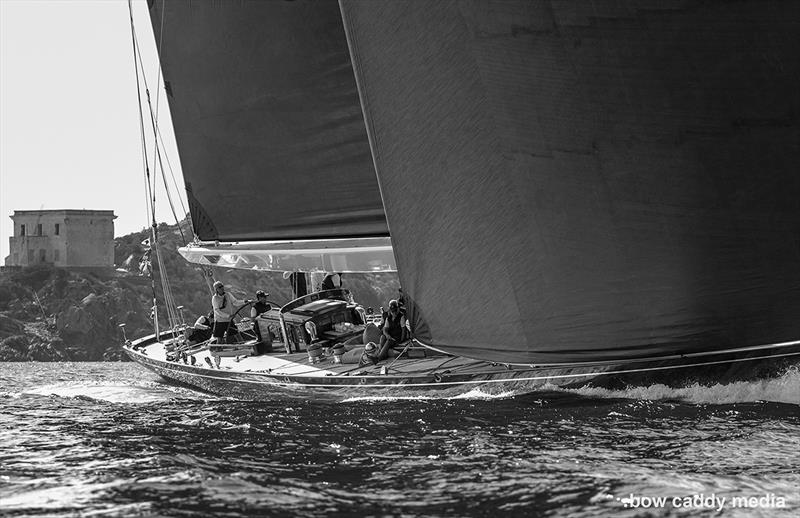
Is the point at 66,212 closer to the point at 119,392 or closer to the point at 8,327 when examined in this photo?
the point at 8,327

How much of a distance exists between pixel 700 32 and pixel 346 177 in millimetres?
7473

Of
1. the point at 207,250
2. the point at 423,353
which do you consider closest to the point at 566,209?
the point at 423,353

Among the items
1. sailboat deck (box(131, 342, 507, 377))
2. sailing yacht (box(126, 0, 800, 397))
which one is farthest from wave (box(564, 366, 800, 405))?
sailboat deck (box(131, 342, 507, 377))

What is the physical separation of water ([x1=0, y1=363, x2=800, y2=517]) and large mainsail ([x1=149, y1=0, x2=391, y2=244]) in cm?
439

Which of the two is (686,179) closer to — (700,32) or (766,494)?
(700,32)

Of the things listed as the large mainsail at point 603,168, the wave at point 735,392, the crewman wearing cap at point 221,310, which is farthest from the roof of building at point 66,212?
the wave at point 735,392

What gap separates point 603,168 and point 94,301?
61.3 metres

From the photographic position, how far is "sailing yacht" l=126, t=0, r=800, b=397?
36.2 feet

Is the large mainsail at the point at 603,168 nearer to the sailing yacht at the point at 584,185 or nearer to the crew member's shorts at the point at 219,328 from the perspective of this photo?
the sailing yacht at the point at 584,185

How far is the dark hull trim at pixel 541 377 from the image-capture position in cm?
1190

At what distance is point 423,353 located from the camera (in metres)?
15.5

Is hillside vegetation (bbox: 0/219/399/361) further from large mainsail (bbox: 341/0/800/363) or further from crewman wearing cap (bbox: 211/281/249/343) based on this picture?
large mainsail (bbox: 341/0/800/363)

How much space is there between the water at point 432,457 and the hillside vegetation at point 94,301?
45425 mm

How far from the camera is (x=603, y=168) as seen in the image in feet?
38.0
